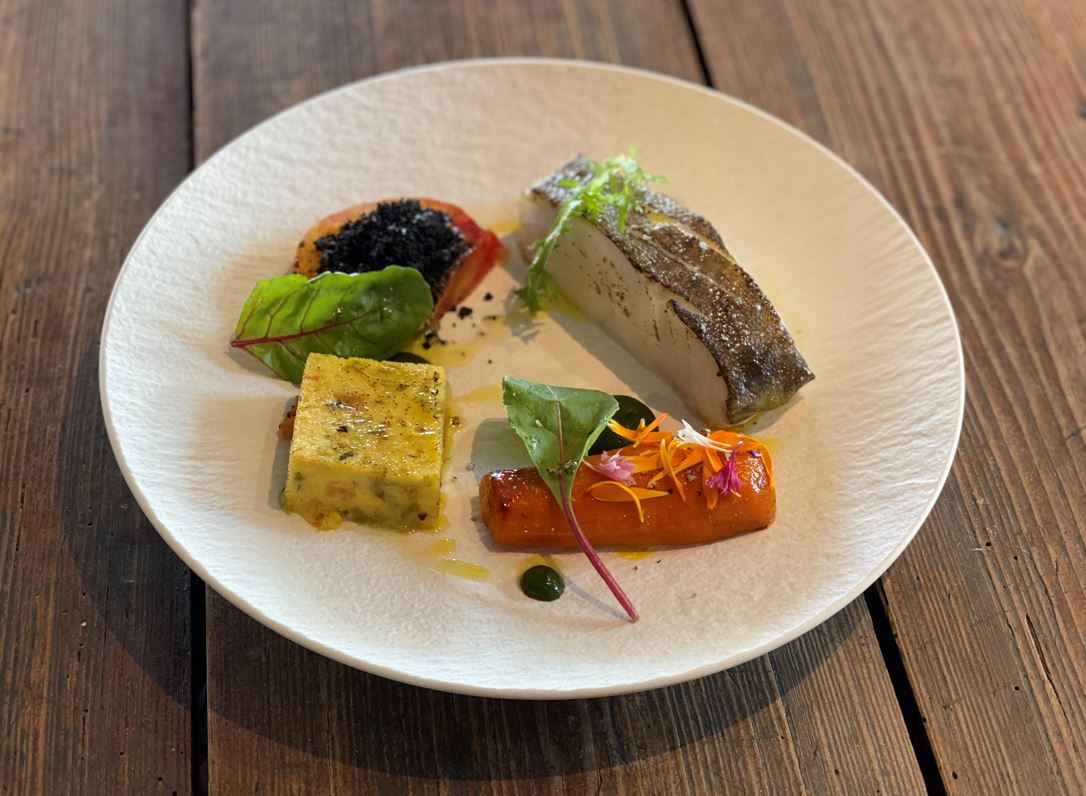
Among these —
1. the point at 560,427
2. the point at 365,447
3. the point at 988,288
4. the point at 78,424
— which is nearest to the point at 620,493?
the point at 560,427

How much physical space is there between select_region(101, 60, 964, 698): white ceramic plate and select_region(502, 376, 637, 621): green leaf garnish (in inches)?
5.7

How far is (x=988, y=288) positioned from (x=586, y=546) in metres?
1.56

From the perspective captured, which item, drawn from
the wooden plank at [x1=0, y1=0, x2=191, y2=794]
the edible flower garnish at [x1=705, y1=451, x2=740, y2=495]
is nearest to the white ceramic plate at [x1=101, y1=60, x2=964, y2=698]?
the edible flower garnish at [x1=705, y1=451, x2=740, y2=495]

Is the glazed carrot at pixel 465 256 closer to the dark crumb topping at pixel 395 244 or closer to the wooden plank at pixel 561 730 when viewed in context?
the dark crumb topping at pixel 395 244

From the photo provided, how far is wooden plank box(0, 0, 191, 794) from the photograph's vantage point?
1.99m

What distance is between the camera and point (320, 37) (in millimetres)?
3436

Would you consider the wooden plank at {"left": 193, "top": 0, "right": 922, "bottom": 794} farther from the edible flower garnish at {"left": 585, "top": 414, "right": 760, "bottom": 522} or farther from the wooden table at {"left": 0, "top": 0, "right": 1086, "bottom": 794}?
the edible flower garnish at {"left": 585, "top": 414, "right": 760, "bottom": 522}

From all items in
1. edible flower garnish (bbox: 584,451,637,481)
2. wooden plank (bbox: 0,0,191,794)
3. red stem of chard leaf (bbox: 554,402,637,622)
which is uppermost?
edible flower garnish (bbox: 584,451,637,481)

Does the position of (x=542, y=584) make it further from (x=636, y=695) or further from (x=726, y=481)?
(x=726, y=481)

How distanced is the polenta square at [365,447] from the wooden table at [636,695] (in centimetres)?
31

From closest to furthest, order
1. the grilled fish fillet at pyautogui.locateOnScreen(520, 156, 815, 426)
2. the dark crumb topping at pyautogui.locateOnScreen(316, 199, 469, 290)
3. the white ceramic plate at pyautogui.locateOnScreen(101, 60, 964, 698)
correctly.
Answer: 1. the white ceramic plate at pyautogui.locateOnScreen(101, 60, 964, 698)
2. the grilled fish fillet at pyautogui.locateOnScreen(520, 156, 815, 426)
3. the dark crumb topping at pyautogui.locateOnScreen(316, 199, 469, 290)

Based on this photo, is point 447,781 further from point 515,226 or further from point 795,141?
point 795,141

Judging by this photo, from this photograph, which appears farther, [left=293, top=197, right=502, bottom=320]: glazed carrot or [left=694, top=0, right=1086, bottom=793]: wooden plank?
[left=293, top=197, right=502, bottom=320]: glazed carrot

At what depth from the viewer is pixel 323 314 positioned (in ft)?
7.79
